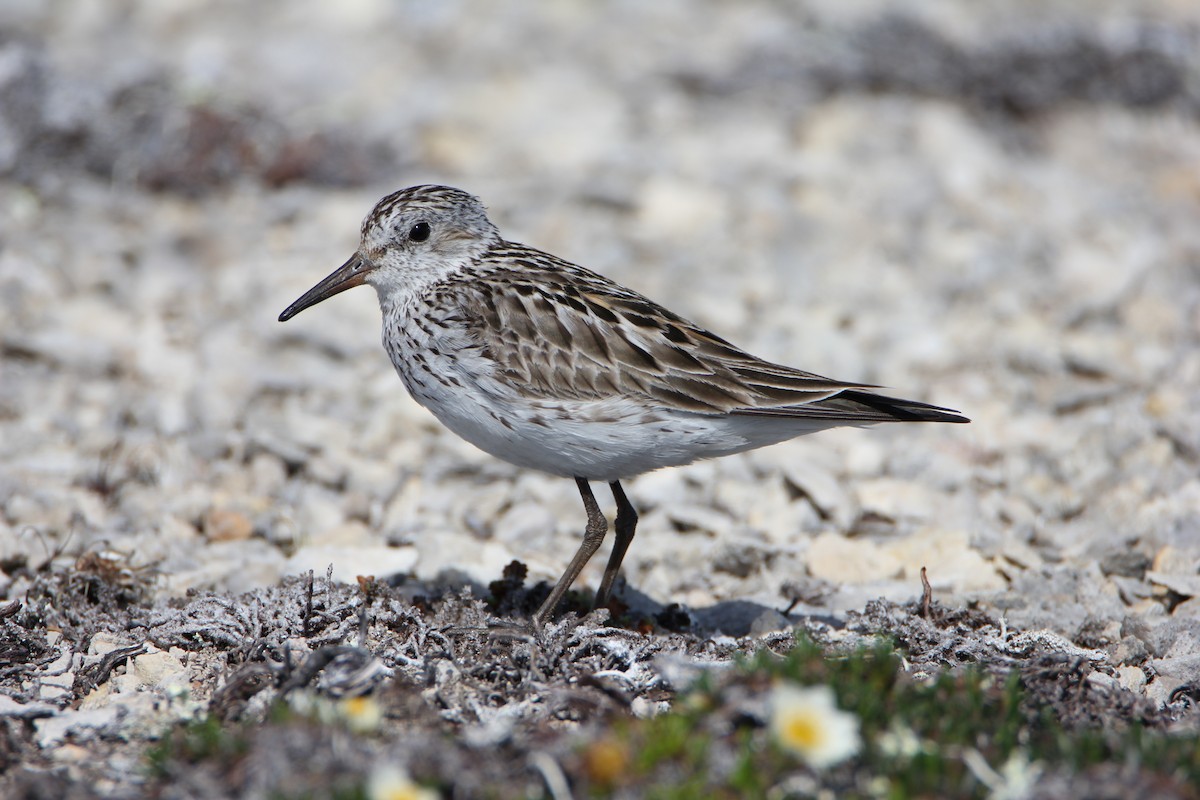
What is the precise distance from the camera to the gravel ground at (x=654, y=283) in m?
6.59

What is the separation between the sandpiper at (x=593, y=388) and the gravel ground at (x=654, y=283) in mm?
818

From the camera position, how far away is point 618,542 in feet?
20.2

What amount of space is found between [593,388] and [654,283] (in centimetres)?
384

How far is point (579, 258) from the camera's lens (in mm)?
9547

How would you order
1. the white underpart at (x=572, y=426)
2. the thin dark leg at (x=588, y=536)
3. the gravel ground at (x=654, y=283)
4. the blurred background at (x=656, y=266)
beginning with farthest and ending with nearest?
the blurred background at (x=656, y=266), the gravel ground at (x=654, y=283), the thin dark leg at (x=588, y=536), the white underpart at (x=572, y=426)

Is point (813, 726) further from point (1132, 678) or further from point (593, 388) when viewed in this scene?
point (593, 388)

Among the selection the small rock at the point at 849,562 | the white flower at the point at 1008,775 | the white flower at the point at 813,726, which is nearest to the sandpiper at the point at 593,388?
the small rock at the point at 849,562

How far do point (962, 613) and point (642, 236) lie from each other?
16.8ft

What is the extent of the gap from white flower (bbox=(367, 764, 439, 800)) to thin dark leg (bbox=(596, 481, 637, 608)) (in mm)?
2316

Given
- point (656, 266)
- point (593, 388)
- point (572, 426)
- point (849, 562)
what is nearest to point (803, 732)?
point (572, 426)

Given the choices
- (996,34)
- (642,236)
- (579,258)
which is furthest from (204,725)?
(996,34)

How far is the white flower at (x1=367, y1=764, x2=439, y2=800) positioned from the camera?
3.57 metres

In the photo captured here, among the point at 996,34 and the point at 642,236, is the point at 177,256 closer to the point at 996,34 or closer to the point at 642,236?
the point at 642,236

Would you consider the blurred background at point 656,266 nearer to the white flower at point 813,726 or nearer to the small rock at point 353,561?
the small rock at point 353,561
